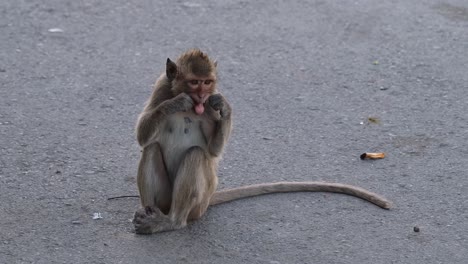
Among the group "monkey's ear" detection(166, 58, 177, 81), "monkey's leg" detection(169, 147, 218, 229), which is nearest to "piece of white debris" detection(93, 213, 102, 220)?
"monkey's leg" detection(169, 147, 218, 229)

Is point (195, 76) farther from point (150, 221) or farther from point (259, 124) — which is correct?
point (259, 124)

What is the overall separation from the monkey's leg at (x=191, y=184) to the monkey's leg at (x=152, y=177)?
4.6 inches

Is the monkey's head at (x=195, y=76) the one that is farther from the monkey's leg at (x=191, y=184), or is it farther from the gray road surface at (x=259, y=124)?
the gray road surface at (x=259, y=124)

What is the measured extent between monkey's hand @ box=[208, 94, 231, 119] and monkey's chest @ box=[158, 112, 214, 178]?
191 mm

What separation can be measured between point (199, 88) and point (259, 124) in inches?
76.3

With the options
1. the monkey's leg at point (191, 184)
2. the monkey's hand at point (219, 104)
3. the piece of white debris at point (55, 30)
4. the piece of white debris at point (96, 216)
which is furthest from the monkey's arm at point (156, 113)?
the piece of white debris at point (55, 30)

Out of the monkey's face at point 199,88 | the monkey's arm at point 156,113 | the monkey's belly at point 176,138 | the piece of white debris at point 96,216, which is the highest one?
the monkey's face at point 199,88

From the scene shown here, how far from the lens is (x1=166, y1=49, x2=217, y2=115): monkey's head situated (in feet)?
18.9

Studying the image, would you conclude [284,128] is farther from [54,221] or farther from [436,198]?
[54,221]

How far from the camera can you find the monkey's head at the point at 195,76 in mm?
5758

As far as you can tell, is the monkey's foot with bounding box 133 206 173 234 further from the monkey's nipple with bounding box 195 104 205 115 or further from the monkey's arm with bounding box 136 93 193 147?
the monkey's nipple with bounding box 195 104 205 115

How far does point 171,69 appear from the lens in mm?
5855

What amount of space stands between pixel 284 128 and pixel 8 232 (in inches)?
93.5

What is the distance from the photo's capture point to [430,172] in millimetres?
6895
